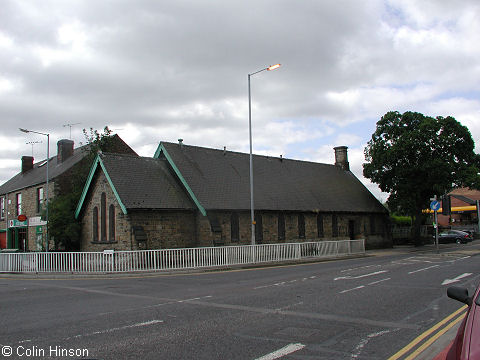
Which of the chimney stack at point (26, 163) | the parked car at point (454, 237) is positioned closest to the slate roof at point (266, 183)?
the parked car at point (454, 237)

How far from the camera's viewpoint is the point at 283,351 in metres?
6.20

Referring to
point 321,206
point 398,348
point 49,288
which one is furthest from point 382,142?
point 398,348

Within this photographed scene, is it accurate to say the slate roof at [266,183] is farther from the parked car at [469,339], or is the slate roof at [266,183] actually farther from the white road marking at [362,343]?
the parked car at [469,339]

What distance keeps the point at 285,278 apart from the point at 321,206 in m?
18.2

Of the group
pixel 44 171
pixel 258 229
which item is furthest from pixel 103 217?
pixel 44 171

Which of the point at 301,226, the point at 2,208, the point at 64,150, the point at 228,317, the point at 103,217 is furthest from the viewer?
the point at 2,208

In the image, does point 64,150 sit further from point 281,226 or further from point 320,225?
point 320,225

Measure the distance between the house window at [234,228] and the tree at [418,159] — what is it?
48.6ft

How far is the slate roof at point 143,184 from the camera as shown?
23594 millimetres

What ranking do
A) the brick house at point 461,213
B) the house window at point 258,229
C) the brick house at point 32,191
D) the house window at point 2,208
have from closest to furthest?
1. the house window at point 258,229
2. the brick house at point 32,191
3. the house window at point 2,208
4. the brick house at point 461,213

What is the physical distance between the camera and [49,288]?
14742 millimetres

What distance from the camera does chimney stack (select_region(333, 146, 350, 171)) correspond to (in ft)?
141

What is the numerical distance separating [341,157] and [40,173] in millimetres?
29057

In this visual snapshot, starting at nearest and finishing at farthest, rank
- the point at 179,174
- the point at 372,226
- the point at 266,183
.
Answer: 1. the point at 179,174
2. the point at 266,183
3. the point at 372,226
